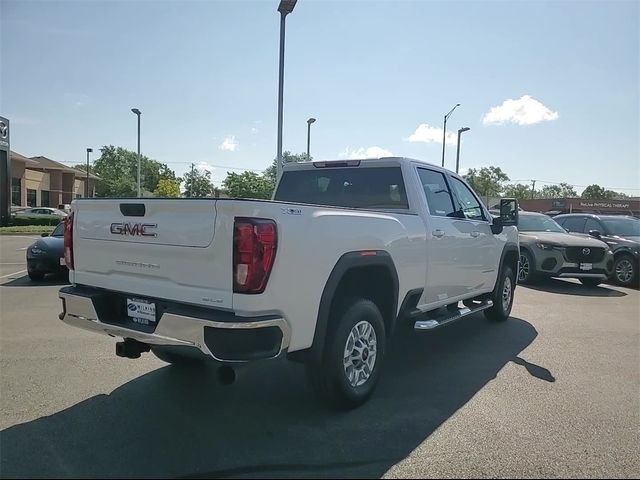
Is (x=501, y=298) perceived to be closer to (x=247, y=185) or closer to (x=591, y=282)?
(x=591, y=282)

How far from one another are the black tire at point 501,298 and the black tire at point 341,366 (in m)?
3.57

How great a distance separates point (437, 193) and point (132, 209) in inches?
128

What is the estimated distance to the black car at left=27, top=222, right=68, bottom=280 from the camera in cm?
1016

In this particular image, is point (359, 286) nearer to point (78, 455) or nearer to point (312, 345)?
point (312, 345)

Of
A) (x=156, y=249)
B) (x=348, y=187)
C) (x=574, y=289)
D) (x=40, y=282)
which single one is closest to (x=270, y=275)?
(x=156, y=249)

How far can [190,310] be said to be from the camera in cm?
320

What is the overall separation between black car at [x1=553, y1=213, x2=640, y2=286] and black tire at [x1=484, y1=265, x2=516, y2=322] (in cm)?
581

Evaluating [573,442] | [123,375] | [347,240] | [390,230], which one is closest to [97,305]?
[123,375]

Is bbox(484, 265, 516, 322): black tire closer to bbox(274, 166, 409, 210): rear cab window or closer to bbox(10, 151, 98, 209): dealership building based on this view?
bbox(274, 166, 409, 210): rear cab window

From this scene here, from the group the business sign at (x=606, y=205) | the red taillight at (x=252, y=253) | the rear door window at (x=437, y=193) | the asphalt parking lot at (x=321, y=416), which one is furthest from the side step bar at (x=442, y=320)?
the business sign at (x=606, y=205)

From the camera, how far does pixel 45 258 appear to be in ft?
33.3

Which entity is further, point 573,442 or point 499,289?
point 499,289

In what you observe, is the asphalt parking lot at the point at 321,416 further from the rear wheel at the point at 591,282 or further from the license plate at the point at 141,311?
the rear wheel at the point at 591,282

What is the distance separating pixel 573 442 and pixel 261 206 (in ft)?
8.85
